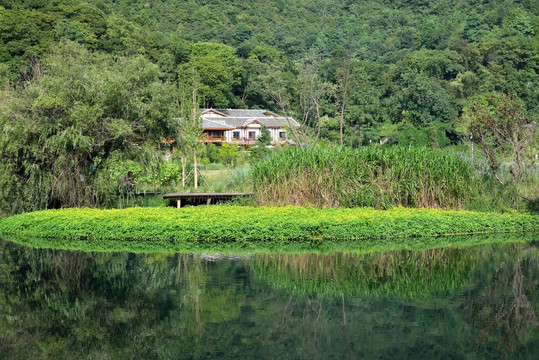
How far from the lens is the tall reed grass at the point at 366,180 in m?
14.7

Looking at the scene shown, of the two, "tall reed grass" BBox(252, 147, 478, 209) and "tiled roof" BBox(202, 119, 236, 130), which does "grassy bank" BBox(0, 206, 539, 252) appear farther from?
"tiled roof" BBox(202, 119, 236, 130)

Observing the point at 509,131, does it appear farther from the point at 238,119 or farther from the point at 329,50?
the point at 329,50

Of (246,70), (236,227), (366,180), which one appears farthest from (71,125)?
(246,70)

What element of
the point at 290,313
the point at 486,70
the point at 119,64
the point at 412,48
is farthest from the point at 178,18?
the point at 290,313

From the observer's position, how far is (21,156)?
14.9 m

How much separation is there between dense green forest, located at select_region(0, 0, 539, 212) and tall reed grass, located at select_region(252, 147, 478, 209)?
3561 mm

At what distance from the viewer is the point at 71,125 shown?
1480 centimetres

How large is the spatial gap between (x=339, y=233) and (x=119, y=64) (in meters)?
7.49

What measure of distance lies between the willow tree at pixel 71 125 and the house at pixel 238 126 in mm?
34902

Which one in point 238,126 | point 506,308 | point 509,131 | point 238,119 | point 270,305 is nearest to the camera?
point 506,308

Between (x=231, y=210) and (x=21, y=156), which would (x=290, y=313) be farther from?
(x=21, y=156)

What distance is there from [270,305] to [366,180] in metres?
7.47

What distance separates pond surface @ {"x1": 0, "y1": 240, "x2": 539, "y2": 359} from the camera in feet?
21.2

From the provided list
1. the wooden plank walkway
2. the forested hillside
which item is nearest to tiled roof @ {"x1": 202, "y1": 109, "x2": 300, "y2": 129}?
the forested hillside
